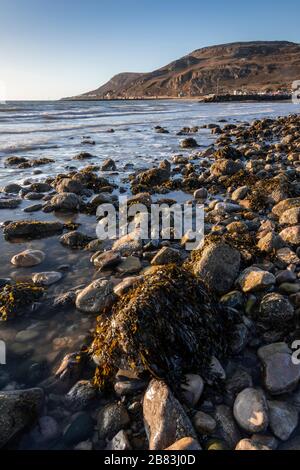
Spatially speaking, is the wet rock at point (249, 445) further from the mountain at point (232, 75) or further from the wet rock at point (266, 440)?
the mountain at point (232, 75)

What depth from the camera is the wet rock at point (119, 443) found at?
8.48 ft

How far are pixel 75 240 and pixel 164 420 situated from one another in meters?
3.91

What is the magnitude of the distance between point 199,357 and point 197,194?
5.94 meters

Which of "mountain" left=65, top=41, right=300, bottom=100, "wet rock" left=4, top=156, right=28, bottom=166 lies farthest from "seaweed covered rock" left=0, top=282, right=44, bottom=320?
"mountain" left=65, top=41, right=300, bottom=100

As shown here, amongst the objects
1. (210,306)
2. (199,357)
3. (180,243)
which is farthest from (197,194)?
(199,357)

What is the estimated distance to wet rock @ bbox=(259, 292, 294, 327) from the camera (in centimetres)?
363

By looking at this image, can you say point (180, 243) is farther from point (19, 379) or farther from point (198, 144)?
point (198, 144)

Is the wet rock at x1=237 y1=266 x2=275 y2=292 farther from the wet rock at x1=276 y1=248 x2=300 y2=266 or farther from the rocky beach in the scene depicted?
the wet rock at x1=276 y1=248 x2=300 y2=266

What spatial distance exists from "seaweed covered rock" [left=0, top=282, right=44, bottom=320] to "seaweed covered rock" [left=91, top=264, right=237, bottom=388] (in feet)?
3.82

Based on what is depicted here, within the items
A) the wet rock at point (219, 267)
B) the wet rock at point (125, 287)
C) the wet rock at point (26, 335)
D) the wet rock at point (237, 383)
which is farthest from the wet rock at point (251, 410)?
the wet rock at point (26, 335)

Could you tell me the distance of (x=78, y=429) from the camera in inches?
108

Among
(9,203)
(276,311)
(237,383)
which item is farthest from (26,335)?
(9,203)

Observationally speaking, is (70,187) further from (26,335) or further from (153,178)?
(26,335)

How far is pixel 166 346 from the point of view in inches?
123
